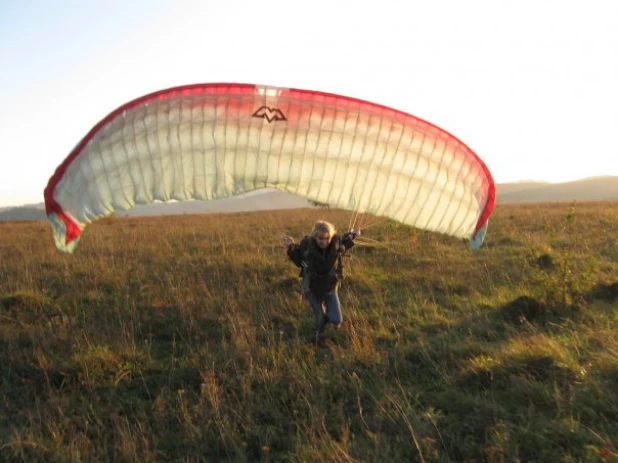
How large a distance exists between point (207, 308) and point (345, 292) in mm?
2342

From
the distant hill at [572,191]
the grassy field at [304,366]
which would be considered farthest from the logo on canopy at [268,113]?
the distant hill at [572,191]

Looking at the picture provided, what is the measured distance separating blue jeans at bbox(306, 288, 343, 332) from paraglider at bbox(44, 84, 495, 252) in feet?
4.14

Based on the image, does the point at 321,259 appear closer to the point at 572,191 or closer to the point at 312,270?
the point at 312,270

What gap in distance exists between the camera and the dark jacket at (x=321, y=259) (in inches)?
263

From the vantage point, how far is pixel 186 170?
633 centimetres

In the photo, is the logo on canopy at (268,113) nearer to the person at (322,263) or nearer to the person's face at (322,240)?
the person at (322,263)

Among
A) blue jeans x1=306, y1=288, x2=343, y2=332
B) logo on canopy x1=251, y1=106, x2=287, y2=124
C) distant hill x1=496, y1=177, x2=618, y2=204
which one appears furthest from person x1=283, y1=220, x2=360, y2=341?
distant hill x1=496, y1=177, x2=618, y2=204

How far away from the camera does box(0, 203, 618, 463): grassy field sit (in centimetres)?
409

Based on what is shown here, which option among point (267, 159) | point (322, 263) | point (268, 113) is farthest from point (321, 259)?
point (268, 113)

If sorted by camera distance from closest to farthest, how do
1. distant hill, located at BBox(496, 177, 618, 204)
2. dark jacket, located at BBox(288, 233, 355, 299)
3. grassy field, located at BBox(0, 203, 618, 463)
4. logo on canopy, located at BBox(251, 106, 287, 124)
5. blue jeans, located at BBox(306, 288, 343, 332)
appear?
1. grassy field, located at BBox(0, 203, 618, 463)
2. logo on canopy, located at BBox(251, 106, 287, 124)
3. blue jeans, located at BBox(306, 288, 343, 332)
4. dark jacket, located at BBox(288, 233, 355, 299)
5. distant hill, located at BBox(496, 177, 618, 204)

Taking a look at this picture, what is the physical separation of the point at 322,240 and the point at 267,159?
1.27m

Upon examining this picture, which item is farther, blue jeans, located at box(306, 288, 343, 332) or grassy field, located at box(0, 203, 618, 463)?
blue jeans, located at box(306, 288, 343, 332)

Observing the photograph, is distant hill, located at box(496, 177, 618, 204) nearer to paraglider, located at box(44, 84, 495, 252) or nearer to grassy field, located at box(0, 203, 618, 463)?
grassy field, located at box(0, 203, 618, 463)

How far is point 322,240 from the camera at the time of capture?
6.62 meters
